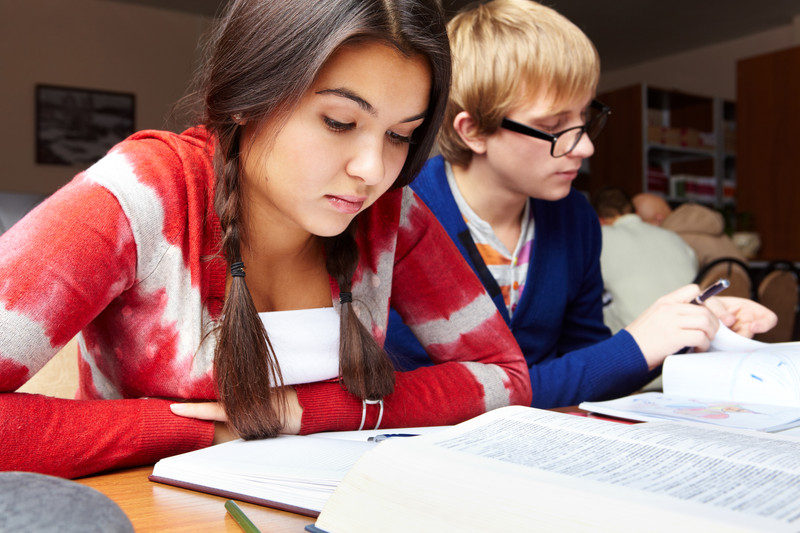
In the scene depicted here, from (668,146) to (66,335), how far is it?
638 centimetres

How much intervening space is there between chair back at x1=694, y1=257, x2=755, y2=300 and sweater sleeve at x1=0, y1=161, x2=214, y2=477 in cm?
264

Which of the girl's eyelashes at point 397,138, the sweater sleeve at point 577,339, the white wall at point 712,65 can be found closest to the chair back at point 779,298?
the sweater sleeve at point 577,339

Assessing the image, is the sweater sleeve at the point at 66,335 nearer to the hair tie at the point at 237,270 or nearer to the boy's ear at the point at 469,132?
the hair tie at the point at 237,270

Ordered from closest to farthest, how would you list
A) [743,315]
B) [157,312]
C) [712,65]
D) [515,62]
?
[157,312] < [743,315] < [515,62] < [712,65]

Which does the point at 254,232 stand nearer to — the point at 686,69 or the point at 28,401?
the point at 28,401

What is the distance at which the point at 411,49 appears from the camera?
2.51ft

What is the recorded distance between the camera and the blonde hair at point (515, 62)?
133 cm

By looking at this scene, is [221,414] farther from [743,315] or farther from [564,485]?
[743,315]

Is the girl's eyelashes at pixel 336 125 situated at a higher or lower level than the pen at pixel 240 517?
higher

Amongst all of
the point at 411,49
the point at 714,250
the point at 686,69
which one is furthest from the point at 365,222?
the point at 686,69

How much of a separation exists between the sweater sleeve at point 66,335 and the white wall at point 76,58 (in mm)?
5182

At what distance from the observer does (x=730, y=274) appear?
10.0 feet

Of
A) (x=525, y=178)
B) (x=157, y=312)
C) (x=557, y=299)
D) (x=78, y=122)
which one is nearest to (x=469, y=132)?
(x=525, y=178)

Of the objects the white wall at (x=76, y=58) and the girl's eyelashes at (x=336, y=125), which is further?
the white wall at (x=76, y=58)
